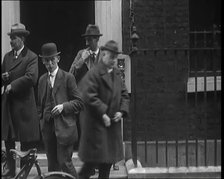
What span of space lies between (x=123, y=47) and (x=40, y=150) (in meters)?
2.05

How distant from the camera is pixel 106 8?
7.21m

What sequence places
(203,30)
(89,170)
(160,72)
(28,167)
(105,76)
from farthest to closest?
(203,30), (160,72), (28,167), (89,170), (105,76)

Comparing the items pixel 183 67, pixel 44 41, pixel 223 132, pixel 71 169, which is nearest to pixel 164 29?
pixel 183 67

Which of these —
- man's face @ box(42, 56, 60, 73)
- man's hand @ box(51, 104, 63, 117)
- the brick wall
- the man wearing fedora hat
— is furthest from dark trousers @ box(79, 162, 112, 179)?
the brick wall

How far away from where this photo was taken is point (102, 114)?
180 inches

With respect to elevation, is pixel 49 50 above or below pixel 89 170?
above

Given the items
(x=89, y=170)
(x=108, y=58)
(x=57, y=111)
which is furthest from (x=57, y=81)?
(x=89, y=170)

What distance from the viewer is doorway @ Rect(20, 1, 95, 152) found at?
7523 mm

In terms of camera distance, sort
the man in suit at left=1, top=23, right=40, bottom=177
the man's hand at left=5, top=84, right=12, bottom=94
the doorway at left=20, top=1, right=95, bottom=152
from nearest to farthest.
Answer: the man's hand at left=5, top=84, right=12, bottom=94, the man in suit at left=1, top=23, right=40, bottom=177, the doorway at left=20, top=1, right=95, bottom=152

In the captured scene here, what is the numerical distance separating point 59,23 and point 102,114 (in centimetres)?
332

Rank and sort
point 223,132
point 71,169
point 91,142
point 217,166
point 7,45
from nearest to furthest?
point 91,142 → point 71,169 → point 223,132 → point 217,166 → point 7,45

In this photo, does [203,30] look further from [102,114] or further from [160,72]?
[102,114]

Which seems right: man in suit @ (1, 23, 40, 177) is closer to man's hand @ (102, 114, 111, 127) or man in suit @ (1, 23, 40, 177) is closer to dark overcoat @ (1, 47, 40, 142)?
dark overcoat @ (1, 47, 40, 142)

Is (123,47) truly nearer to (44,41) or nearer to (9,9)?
(44,41)
